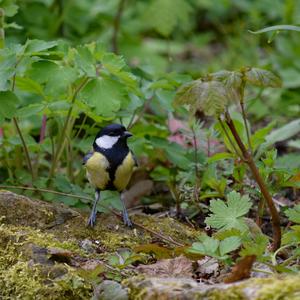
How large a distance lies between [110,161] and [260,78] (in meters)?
0.99

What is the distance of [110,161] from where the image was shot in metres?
3.49

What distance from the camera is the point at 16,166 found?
3889mm

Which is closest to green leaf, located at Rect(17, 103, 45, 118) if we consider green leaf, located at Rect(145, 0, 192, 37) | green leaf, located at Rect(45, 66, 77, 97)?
green leaf, located at Rect(45, 66, 77, 97)

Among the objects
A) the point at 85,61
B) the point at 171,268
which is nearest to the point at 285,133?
the point at 85,61

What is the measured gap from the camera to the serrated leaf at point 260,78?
2777 millimetres

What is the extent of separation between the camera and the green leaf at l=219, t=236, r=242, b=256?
2.53 m

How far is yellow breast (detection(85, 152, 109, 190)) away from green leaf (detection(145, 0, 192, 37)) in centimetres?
294

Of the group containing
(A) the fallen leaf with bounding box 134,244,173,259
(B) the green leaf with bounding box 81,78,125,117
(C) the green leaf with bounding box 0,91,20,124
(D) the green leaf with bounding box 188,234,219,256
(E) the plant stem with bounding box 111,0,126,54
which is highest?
(D) the green leaf with bounding box 188,234,219,256

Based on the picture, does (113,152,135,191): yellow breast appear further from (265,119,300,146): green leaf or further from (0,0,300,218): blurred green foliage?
(265,119,300,146): green leaf

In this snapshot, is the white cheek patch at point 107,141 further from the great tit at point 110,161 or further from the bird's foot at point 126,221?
the bird's foot at point 126,221

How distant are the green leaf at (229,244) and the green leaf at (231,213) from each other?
0.64ft

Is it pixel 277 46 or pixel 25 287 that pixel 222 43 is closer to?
pixel 277 46

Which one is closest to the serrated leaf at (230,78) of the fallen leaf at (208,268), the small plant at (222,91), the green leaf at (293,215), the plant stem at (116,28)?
the small plant at (222,91)

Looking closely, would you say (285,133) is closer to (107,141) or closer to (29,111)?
(107,141)
